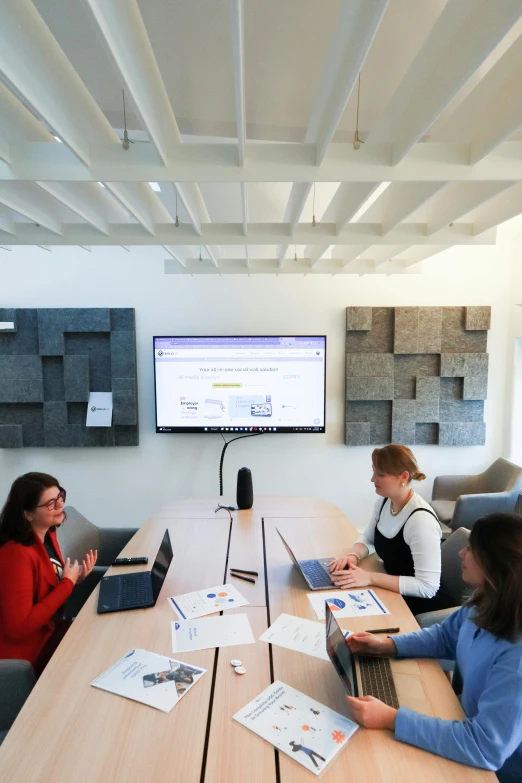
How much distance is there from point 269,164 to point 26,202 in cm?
121

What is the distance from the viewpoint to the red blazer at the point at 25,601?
1.79 m

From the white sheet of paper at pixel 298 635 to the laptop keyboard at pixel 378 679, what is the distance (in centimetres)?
12

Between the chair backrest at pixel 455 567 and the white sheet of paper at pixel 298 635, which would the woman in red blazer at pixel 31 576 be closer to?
the white sheet of paper at pixel 298 635

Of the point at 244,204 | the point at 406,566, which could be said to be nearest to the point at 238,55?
the point at 244,204

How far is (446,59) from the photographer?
1219mm

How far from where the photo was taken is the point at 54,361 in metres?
4.23

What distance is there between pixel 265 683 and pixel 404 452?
3.60 feet

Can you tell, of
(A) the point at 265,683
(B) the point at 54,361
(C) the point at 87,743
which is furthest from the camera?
(B) the point at 54,361

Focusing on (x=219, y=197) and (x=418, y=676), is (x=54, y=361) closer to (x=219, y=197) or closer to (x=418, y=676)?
(x=219, y=197)

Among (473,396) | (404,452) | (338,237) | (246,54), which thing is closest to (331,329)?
(473,396)

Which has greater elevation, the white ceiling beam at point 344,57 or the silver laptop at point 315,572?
the white ceiling beam at point 344,57

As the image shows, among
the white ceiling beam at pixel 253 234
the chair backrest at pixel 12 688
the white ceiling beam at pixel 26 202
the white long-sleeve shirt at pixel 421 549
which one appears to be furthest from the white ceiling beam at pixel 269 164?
the chair backrest at pixel 12 688

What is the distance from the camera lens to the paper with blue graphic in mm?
1161

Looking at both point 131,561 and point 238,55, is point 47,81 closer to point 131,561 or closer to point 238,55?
point 238,55
